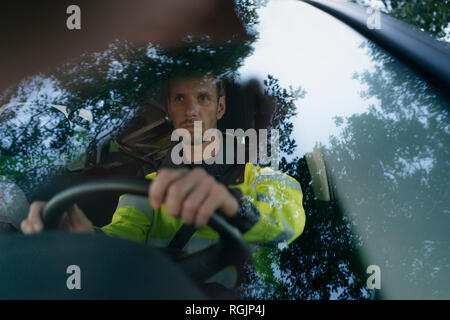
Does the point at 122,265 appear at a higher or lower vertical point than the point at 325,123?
lower

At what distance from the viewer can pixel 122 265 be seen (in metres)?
0.86

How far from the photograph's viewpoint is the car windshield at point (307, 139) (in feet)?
3.38

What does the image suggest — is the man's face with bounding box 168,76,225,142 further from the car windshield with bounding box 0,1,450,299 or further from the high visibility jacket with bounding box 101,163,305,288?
the high visibility jacket with bounding box 101,163,305,288

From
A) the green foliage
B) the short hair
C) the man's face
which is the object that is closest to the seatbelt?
the man's face

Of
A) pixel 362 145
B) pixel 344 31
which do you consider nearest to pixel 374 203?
pixel 362 145

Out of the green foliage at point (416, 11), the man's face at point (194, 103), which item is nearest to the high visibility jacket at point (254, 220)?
the man's face at point (194, 103)

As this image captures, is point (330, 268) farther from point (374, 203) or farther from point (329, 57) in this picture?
point (329, 57)

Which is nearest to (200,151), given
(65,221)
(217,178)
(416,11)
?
(217,178)

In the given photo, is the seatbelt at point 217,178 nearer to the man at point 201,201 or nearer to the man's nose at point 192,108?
the man at point 201,201

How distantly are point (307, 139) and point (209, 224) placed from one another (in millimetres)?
415

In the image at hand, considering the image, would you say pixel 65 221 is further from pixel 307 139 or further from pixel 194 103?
pixel 307 139

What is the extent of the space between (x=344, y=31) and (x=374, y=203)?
0.58 metres

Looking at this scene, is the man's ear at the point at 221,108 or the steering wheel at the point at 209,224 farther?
the man's ear at the point at 221,108
